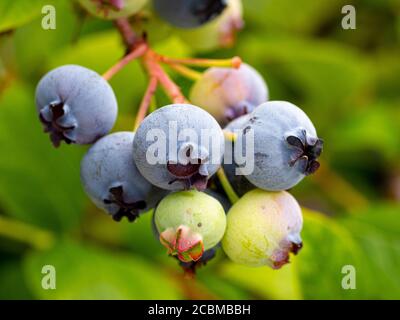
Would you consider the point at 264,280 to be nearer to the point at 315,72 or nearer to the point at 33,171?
the point at 33,171

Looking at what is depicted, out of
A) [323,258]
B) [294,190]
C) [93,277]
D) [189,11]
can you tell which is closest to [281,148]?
[189,11]

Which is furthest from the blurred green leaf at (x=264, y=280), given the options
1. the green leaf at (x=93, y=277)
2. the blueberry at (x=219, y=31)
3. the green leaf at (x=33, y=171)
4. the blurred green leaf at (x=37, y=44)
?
the blurred green leaf at (x=37, y=44)

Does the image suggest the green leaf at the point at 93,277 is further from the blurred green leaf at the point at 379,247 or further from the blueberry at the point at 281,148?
the blueberry at the point at 281,148

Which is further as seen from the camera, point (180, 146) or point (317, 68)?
point (317, 68)

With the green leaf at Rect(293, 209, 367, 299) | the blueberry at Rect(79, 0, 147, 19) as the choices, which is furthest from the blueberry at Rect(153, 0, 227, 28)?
the green leaf at Rect(293, 209, 367, 299)

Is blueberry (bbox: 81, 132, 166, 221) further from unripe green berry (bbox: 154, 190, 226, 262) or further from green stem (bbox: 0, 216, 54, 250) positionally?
green stem (bbox: 0, 216, 54, 250)

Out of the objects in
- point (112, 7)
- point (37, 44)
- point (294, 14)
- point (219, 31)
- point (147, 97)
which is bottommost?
point (147, 97)
